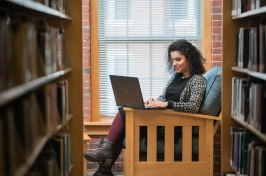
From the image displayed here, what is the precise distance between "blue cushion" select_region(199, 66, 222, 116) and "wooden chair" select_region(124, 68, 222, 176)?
8cm

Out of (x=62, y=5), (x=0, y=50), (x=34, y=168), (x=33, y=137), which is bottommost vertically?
(x=34, y=168)

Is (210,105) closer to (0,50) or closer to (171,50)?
(171,50)

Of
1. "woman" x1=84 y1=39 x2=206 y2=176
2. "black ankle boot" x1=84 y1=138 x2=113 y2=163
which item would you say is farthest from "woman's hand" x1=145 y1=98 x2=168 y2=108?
"black ankle boot" x1=84 y1=138 x2=113 y2=163

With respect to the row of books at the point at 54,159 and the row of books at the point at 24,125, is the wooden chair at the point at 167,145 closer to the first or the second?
the row of books at the point at 54,159

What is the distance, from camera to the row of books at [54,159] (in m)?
3.07

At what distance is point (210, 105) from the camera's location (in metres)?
4.80

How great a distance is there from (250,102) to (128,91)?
4.70ft

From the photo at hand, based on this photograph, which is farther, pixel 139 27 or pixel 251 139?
pixel 139 27

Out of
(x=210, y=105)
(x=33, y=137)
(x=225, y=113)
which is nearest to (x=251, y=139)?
(x=225, y=113)

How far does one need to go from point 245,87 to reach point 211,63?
1740mm

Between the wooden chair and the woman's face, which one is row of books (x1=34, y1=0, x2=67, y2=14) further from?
the woman's face

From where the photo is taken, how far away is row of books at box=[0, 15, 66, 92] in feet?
7.00

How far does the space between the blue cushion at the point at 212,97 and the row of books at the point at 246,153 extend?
466 millimetres

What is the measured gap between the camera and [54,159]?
129 inches
